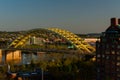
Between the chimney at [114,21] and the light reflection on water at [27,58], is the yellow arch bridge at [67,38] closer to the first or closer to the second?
the light reflection on water at [27,58]

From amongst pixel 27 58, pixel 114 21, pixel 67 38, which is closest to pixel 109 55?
pixel 114 21

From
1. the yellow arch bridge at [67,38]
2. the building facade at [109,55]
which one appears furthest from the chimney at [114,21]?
the yellow arch bridge at [67,38]

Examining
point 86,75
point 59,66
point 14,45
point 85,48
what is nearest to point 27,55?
point 14,45

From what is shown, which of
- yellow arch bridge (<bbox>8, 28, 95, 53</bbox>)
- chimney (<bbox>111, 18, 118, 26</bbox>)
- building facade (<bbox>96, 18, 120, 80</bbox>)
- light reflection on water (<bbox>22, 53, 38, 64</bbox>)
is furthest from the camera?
yellow arch bridge (<bbox>8, 28, 95, 53</bbox>)

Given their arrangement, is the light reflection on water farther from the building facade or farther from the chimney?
the building facade

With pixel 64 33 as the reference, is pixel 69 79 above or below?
below

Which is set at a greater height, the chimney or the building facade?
the chimney

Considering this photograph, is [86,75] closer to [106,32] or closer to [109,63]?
[109,63]

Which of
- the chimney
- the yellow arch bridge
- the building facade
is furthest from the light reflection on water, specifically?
the building facade

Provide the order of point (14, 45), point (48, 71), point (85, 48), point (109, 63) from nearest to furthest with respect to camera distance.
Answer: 1. point (109, 63)
2. point (48, 71)
3. point (85, 48)
4. point (14, 45)
